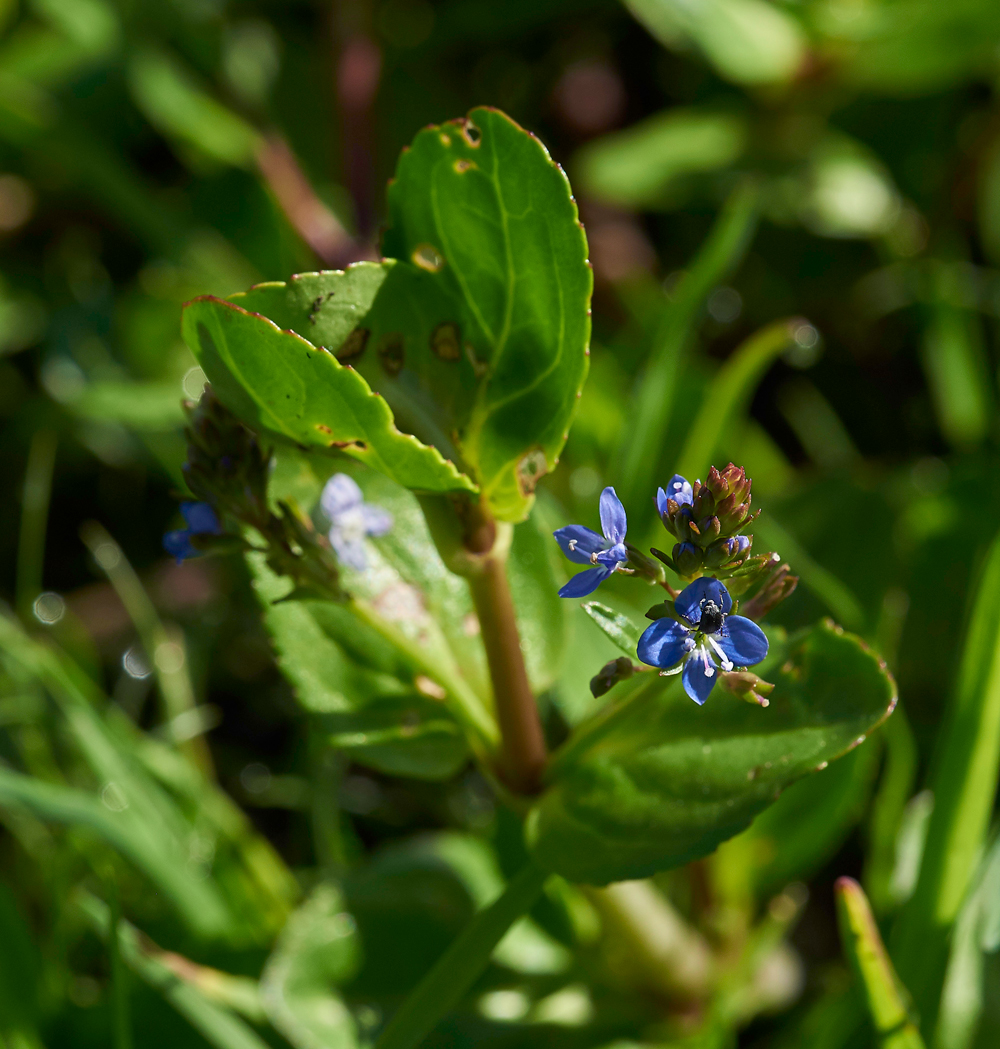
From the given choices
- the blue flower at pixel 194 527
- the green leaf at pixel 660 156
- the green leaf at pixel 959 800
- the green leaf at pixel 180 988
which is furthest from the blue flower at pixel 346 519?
the green leaf at pixel 660 156

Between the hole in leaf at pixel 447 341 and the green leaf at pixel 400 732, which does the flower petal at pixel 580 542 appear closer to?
the hole in leaf at pixel 447 341

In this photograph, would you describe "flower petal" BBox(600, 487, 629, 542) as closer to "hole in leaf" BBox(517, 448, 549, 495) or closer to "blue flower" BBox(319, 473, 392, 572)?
"hole in leaf" BBox(517, 448, 549, 495)

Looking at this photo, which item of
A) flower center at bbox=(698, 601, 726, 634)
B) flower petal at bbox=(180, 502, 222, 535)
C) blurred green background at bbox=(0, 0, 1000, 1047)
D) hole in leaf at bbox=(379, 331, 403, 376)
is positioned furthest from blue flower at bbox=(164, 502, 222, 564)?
blurred green background at bbox=(0, 0, 1000, 1047)

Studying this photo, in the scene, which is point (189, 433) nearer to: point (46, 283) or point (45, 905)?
point (45, 905)

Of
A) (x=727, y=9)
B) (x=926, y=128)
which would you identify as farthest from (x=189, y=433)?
(x=926, y=128)

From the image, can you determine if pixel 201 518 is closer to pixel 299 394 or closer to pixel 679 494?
pixel 299 394
